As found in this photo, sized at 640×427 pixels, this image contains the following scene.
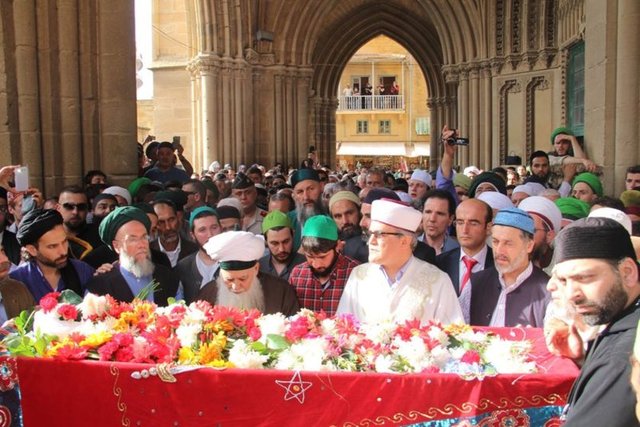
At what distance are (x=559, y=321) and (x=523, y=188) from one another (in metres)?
5.18

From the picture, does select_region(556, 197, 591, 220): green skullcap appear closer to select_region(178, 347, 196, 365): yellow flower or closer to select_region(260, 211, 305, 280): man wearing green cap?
select_region(260, 211, 305, 280): man wearing green cap

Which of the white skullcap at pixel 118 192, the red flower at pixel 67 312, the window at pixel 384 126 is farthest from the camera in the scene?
the window at pixel 384 126

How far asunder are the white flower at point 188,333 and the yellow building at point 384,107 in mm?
45083

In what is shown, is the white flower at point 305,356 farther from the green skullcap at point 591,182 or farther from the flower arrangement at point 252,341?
the green skullcap at point 591,182

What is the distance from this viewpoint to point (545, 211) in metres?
5.37

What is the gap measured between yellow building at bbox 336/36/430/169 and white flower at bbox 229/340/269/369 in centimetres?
4531

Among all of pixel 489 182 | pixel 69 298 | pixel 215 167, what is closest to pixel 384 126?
pixel 215 167

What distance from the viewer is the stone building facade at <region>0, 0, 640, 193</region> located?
329 inches

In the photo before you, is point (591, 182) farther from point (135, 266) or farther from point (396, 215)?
point (135, 266)

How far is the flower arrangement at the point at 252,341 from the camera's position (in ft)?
10.7

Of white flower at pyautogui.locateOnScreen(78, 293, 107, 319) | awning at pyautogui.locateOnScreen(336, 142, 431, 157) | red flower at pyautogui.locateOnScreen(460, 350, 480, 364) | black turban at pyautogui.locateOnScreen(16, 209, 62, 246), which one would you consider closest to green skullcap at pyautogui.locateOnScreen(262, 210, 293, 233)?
black turban at pyautogui.locateOnScreen(16, 209, 62, 246)

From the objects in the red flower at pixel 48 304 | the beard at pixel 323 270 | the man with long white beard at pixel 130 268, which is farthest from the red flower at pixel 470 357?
the man with long white beard at pixel 130 268

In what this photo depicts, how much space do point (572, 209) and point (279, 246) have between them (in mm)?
2304

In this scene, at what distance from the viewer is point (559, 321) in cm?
293
